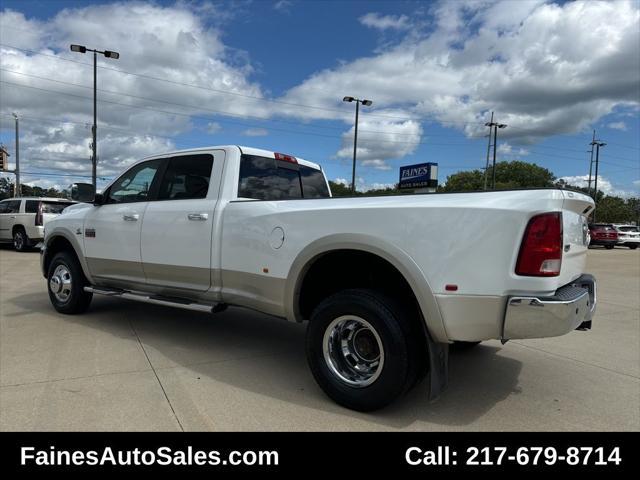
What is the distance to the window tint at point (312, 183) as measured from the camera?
540 cm

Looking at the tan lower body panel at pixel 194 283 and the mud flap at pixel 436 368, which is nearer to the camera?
the mud flap at pixel 436 368

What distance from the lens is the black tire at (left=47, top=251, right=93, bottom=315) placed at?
19.6ft

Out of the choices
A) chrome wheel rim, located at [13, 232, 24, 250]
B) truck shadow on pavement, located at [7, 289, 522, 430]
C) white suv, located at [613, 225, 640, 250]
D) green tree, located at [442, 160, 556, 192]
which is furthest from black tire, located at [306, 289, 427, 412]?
green tree, located at [442, 160, 556, 192]

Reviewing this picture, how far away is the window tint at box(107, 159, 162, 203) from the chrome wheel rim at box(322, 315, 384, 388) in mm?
2843

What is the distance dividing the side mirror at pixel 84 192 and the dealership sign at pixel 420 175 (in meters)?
4.20

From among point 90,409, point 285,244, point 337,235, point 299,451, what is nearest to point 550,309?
point 337,235

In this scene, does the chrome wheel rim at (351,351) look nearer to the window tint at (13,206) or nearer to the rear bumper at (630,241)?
the window tint at (13,206)

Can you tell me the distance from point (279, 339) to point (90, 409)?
2.27 meters

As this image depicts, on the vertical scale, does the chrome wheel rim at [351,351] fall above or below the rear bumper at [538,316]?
below

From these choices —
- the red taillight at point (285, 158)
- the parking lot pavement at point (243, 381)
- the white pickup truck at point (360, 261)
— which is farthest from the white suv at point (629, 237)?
the white pickup truck at point (360, 261)

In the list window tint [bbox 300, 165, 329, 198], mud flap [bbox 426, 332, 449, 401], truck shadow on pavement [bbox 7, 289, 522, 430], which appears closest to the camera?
mud flap [bbox 426, 332, 449, 401]

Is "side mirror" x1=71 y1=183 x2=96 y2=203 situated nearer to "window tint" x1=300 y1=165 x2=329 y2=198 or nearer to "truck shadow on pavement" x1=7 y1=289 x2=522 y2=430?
"truck shadow on pavement" x1=7 y1=289 x2=522 y2=430

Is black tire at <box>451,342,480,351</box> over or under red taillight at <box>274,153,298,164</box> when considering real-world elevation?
under

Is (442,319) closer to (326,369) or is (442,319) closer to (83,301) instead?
(326,369)
